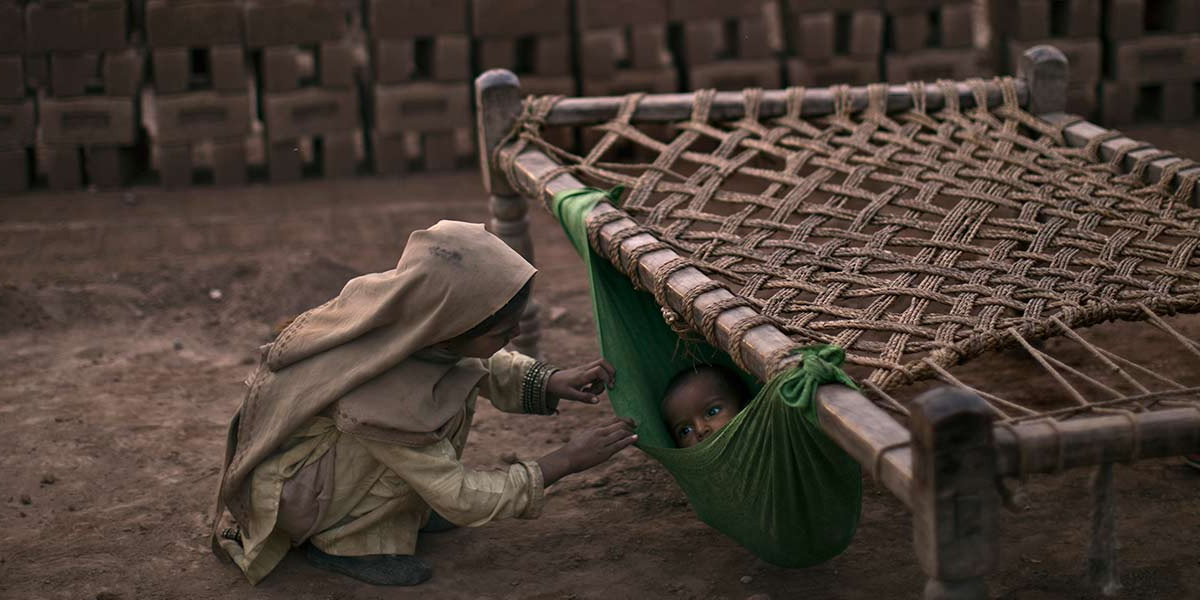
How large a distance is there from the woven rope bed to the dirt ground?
1.38ft

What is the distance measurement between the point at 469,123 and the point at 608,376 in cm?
390

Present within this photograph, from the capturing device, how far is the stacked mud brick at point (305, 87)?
21.4 feet

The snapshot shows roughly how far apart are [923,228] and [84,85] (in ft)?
15.6

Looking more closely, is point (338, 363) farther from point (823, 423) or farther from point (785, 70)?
point (785, 70)

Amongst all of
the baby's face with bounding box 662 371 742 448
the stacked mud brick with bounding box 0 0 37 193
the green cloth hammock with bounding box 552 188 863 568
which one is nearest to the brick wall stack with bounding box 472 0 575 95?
the stacked mud brick with bounding box 0 0 37 193

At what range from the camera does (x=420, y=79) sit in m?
6.81

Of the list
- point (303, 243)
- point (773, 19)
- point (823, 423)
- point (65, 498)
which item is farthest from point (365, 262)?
point (773, 19)

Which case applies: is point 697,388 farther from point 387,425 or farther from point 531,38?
point 531,38

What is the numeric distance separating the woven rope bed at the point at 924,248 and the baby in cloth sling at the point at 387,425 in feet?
1.48

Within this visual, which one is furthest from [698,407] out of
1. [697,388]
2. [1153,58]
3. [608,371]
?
[1153,58]

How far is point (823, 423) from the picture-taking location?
236 cm

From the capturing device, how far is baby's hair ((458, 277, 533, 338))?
2.89 m

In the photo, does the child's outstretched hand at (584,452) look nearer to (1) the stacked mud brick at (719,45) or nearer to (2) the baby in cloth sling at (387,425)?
(2) the baby in cloth sling at (387,425)

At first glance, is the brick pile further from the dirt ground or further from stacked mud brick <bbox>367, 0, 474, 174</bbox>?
the dirt ground
